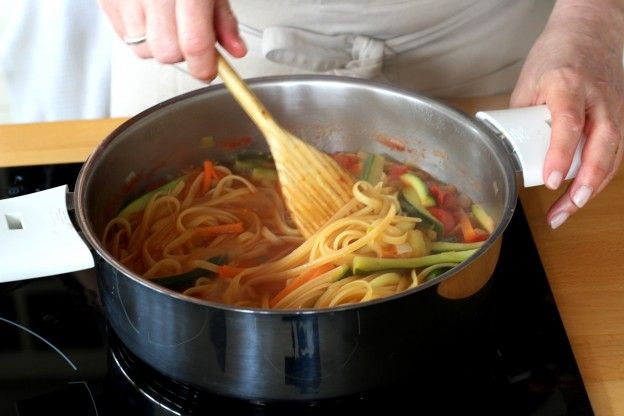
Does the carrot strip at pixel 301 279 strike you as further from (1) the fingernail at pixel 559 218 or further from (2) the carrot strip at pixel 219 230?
(1) the fingernail at pixel 559 218

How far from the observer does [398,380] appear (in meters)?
0.92

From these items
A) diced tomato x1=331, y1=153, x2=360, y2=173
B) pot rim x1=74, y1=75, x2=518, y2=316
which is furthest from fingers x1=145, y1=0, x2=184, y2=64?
diced tomato x1=331, y1=153, x2=360, y2=173

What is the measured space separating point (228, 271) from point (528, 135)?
420mm

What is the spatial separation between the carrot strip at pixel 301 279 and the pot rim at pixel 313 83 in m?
0.22

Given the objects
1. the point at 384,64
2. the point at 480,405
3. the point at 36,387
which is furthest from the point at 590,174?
the point at 36,387

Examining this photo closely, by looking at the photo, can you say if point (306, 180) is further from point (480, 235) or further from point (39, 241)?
point (39, 241)

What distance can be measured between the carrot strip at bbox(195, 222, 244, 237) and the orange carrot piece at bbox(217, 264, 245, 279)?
0.11 metres

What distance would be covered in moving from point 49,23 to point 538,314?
134 centimetres

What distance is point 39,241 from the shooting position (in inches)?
38.8

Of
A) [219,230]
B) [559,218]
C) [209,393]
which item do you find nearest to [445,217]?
[559,218]

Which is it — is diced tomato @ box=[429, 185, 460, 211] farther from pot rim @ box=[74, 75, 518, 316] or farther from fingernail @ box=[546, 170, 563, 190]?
fingernail @ box=[546, 170, 563, 190]

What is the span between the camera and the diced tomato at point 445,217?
3.94ft

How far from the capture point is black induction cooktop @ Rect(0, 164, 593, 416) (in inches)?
36.9

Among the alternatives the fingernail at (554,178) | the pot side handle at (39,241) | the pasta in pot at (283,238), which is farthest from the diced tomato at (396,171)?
the pot side handle at (39,241)
